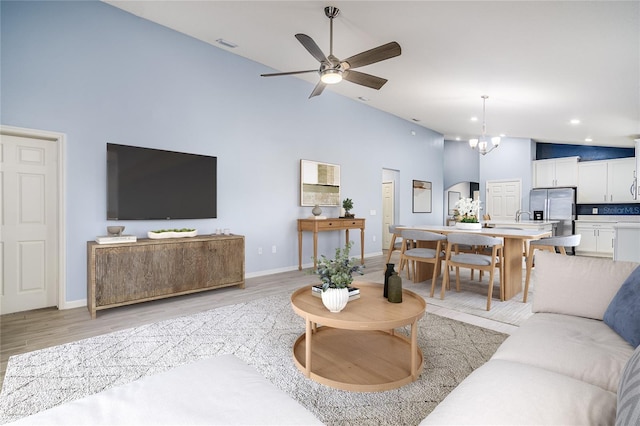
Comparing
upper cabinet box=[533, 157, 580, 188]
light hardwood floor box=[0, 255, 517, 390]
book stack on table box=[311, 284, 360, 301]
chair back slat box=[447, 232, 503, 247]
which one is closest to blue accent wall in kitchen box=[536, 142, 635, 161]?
upper cabinet box=[533, 157, 580, 188]

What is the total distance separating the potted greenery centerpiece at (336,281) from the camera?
2.03 m

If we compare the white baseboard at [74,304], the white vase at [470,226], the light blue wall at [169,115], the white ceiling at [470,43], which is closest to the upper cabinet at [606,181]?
the white ceiling at [470,43]

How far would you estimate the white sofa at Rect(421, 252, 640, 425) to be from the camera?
0.99 meters

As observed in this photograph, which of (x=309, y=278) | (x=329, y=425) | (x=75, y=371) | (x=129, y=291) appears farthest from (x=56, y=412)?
(x=309, y=278)

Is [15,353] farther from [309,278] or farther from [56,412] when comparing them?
[309,278]

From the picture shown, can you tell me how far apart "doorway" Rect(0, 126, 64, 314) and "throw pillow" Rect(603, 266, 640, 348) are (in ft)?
14.8

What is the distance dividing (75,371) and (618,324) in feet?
10.4

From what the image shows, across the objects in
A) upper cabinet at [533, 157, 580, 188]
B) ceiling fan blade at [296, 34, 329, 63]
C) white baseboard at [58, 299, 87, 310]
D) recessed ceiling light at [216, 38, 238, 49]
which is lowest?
white baseboard at [58, 299, 87, 310]

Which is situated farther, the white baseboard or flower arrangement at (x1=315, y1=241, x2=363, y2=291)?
the white baseboard

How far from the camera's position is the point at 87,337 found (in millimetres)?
2650

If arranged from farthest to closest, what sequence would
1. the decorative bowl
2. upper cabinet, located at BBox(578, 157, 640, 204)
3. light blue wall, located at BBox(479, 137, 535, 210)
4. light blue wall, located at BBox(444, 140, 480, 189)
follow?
1. light blue wall, located at BBox(444, 140, 480, 189)
2. light blue wall, located at BBox(479, 137, 535, 210)
3. upper cabinet, located at BBox(578, 157, 640, 204)
4. the decorative bowl

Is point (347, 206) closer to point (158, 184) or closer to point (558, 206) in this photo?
point (158, 184)

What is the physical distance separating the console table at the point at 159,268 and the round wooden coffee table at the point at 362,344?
1.81 m

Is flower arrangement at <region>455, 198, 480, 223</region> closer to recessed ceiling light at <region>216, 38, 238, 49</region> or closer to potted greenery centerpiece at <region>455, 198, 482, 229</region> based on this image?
potted greenery centerpiece at <region>455, 198, 482, 229</region>
